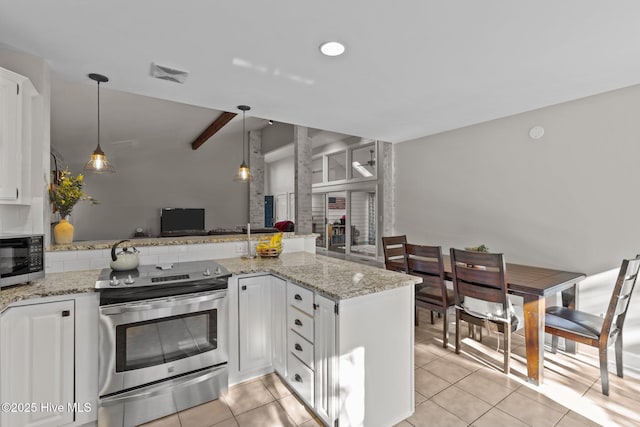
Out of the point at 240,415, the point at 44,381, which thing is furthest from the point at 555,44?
the point at 44,381

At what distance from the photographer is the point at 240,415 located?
6.57 feet

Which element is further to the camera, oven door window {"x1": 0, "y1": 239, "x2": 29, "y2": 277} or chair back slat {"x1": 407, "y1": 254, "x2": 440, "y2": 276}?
chair back slat {"x1": 407, "y1": 254, "x2": 440, "y2": 276}

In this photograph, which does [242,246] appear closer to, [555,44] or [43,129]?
[43,129]

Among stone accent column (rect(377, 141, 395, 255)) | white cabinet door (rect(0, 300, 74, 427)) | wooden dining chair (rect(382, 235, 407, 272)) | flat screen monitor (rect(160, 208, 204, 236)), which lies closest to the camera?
white cabinet door (rect(0, 300, 74, 427))

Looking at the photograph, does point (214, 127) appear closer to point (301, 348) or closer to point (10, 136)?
point (10, 136)

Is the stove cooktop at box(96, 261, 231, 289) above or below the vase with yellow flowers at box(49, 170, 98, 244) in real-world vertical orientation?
below

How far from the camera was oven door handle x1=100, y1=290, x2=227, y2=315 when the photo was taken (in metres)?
1.81

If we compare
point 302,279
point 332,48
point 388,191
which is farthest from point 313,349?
point 388,191

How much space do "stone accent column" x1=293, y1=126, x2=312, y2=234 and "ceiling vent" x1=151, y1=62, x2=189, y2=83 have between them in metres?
2.54

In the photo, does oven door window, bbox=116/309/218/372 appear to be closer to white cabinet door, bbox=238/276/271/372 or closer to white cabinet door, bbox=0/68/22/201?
white cabinet door, bbox=238/276/271/372

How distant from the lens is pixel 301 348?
202 cm

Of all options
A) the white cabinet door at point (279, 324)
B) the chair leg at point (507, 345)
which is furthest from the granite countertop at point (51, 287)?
the chair leg at point (507, 345)

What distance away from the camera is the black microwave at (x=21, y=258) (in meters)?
1.69

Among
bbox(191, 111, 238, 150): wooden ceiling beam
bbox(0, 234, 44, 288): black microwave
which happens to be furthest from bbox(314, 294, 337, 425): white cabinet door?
bbox(191, 111, 238, 150): wooden ceiling beam
